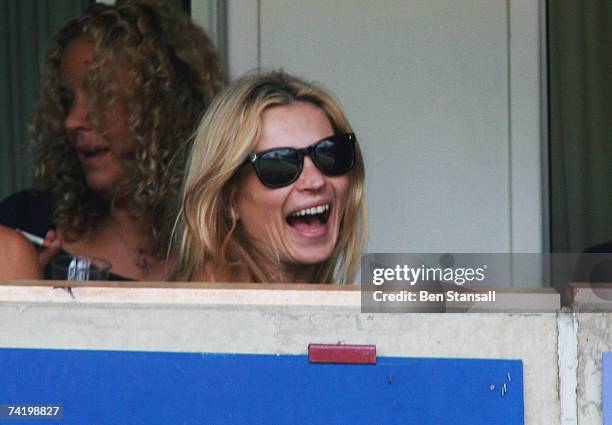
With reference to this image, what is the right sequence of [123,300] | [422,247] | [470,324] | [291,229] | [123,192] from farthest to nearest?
[422,247]
[123,192]
[291,229]
[123,300]
[470,324]

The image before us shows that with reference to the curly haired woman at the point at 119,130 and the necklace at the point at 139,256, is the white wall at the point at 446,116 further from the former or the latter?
the necklace at the point at 139,256

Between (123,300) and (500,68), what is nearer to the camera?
(123,300)

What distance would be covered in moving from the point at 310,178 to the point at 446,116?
128 centimetres

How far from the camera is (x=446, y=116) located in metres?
3.63

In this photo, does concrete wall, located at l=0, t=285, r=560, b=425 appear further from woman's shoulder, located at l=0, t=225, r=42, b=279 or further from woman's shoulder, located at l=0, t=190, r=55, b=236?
woman's shoulder, located at l=0, t=190, r=55, b=236

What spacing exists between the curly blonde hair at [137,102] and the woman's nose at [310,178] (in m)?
0.67

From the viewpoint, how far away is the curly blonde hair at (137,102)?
10.2ft

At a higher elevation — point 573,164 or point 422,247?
point 573,164

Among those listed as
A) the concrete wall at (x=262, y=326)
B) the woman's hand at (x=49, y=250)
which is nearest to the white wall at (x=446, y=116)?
the woman's hand at (x=49, y=250)

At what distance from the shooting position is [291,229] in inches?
97.5

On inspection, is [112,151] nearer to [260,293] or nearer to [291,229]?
[291,229]

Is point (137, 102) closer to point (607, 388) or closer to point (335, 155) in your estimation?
point (335, 155)

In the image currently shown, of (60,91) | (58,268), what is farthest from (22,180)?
(58,268)

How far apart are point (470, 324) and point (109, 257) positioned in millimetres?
1541
